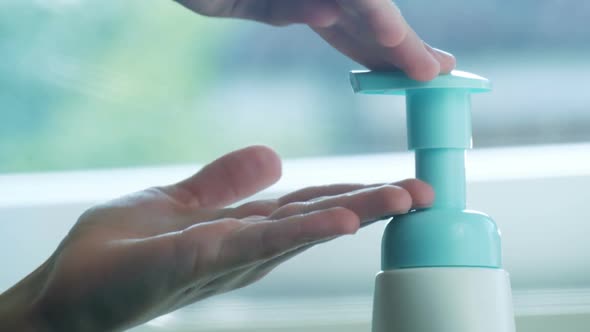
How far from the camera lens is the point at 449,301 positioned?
14.9 inches

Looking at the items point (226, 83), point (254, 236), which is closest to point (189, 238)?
point (254, 236)

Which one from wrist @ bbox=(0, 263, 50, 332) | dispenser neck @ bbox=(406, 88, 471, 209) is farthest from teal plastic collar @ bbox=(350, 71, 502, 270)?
wrist @ bbox=(0, 263, 50, 332)

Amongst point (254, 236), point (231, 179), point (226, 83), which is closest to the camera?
point (254, 236)

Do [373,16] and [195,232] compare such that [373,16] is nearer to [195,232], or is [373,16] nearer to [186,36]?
[195,232]

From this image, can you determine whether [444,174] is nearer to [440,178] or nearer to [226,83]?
[440,178]

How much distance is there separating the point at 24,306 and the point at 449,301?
24 cm

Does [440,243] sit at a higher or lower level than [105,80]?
lower

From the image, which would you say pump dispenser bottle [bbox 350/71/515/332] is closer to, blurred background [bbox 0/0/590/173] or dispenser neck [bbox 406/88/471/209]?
dispenser neck [bbox 406/88/471/209]

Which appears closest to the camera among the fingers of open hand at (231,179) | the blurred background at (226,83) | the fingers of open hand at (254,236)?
the fingers of open hand at (254,236)

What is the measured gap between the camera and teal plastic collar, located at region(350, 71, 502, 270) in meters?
0.39

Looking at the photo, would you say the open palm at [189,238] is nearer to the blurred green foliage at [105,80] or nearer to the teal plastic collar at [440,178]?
the teal plastic collar at [440,178]

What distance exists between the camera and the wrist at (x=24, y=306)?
0.42 meters

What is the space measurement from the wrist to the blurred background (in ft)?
0.75

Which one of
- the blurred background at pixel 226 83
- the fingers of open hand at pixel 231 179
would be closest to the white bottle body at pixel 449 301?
the fingers of open hand at pixel 231 179
